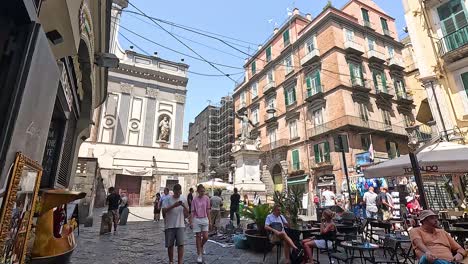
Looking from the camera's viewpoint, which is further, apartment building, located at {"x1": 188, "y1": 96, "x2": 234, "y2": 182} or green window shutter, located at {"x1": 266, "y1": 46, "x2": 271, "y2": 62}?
apartment building, located at {"x1": 188, "y1": 96, "x2": 234, "y2": 182}

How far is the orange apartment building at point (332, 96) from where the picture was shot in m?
24.6

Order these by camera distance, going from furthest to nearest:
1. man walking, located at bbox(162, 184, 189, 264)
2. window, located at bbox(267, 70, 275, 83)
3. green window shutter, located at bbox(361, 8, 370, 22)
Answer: window, located at bbox(267, 70, 275, 83) < green window shutter, located at bbox(361, 8, 370, 22) < man walking, located at bbox(162, 184, 189, 264)

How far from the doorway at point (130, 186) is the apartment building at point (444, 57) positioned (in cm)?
2213

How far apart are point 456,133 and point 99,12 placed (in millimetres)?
14516

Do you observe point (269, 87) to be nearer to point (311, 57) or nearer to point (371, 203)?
point (311, 57)

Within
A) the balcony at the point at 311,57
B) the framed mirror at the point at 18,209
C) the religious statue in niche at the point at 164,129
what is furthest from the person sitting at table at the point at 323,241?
the balcony at the point at 311,57

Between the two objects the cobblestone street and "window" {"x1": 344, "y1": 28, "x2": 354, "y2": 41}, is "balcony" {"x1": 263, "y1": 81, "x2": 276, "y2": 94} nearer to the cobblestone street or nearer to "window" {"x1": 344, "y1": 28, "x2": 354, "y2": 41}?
"window" {"x1": 344, "y1": 28, "x2": 354, "y2": 41}

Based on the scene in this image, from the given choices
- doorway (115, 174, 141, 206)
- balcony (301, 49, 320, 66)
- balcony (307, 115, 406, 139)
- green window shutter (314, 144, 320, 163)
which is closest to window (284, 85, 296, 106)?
balcony (301, 49, 320, 66)

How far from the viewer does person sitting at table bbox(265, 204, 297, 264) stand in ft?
16.2

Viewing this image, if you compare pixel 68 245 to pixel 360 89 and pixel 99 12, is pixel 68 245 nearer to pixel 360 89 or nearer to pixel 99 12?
pixel 99 12

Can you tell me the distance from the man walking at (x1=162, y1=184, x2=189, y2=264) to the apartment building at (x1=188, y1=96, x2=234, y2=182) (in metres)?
41.2

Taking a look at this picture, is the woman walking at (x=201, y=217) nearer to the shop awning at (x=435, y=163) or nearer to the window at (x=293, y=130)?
the shop awning at (x=435, y=163)

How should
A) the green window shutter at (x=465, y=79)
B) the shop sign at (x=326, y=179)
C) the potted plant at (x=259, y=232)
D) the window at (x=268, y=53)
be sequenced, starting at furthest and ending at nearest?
the window at (x=268, y=53), the shop sign at (x=326, y=179), the green window shutter at (x=465, y=79), the potted plant at (x=259, y=232)

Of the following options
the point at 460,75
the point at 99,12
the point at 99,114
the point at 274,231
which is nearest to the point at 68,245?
the point at 274,231
